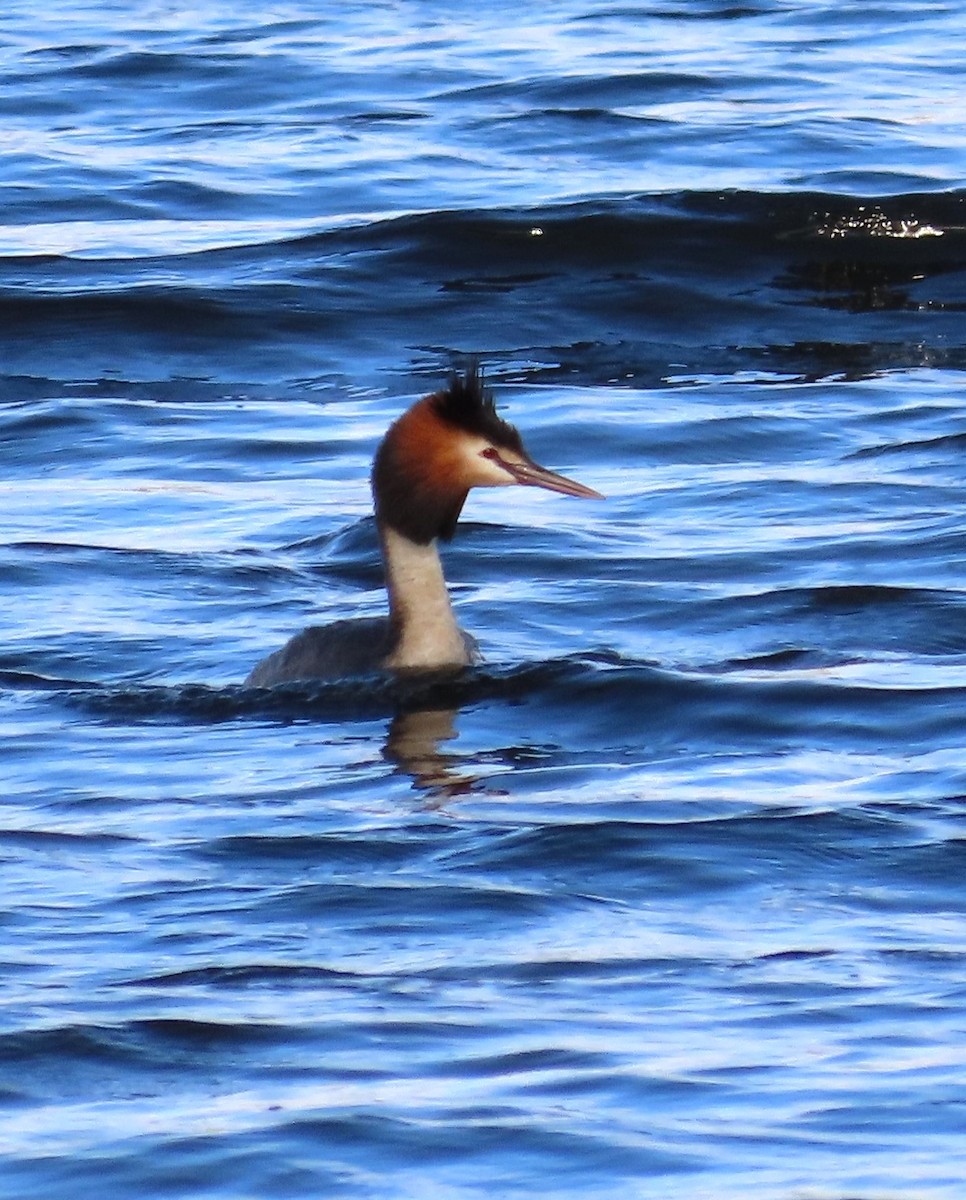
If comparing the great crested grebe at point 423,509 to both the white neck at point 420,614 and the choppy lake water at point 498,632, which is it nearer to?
the white neck at point 420,614

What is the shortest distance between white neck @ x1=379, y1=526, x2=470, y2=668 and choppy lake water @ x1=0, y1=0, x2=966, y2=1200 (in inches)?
4.0

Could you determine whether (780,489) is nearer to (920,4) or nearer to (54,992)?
(54,992)

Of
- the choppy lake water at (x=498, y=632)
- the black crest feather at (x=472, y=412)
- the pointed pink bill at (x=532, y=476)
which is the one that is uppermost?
the black crest feather at (x=472, y=412)

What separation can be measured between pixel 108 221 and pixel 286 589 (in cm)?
693

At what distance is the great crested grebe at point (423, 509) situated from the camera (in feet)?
29.0

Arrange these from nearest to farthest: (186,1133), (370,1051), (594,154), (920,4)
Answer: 1. (186,1133)
2. (370,1051)
3. (594,154)
4. (920,4)

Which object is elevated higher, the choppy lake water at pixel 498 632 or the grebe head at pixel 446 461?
the grebe head at pixel 446 461

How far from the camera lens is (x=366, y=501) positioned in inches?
449

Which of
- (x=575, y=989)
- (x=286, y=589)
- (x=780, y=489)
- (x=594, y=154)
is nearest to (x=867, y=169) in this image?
(x=594, y=154)

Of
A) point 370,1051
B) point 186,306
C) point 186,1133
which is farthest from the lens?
point 186,306

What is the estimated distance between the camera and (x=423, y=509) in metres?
9.00

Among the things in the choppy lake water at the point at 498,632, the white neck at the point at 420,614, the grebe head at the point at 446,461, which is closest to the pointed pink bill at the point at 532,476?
the grebe head at the point at 446,461

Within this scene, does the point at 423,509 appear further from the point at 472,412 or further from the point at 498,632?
the point at 498,632

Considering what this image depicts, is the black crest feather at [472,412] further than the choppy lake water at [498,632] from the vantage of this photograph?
Yes
